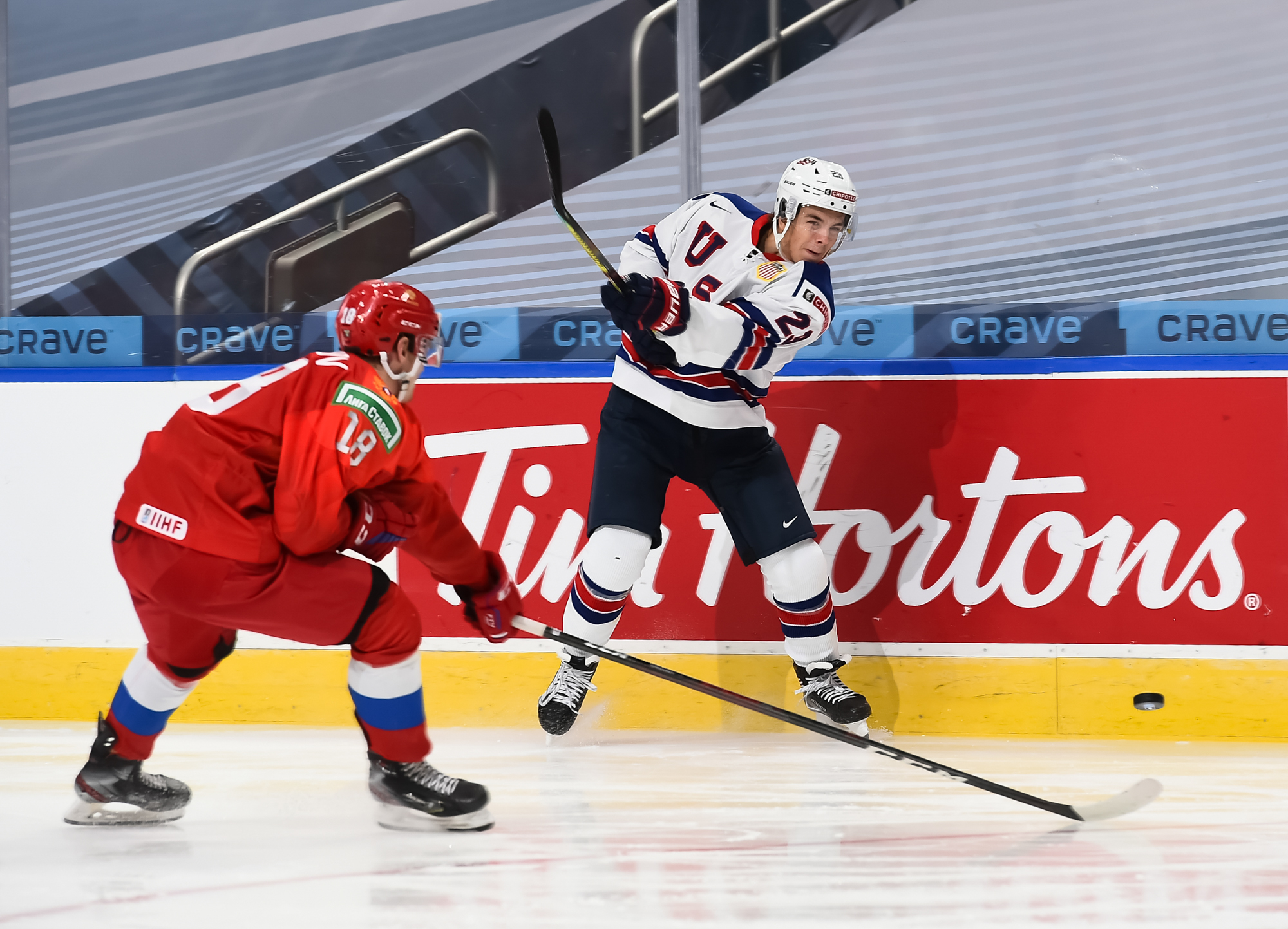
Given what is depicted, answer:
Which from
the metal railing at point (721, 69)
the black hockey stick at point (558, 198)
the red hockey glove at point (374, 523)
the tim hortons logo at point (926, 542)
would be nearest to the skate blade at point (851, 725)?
the tim hortons logo at point (926, 542)

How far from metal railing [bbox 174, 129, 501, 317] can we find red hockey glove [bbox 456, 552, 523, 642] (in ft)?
5.15

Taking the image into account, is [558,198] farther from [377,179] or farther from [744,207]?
[377,179]

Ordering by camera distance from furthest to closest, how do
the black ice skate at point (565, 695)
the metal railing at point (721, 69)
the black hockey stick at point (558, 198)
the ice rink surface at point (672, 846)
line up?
the metal railing at point (721, 69) → the black ice skate at point (565, 695) → the black hockey stick at point (558, 198) → the ice rink surface at point (672, 846)

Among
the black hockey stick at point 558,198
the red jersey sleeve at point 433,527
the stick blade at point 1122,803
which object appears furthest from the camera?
the black hockey stick at point 558,198

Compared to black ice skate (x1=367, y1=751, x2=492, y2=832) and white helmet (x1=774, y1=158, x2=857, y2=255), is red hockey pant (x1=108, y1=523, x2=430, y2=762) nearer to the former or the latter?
black ice skate (x1=367, y1=751, x2=492, y2=832)

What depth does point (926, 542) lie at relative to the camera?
114 inches

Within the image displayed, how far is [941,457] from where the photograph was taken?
114 inches

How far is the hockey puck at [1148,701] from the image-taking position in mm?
2775

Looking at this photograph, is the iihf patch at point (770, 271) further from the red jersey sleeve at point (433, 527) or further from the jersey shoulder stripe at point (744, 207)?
the red jersey sleeve at point (433, 527)

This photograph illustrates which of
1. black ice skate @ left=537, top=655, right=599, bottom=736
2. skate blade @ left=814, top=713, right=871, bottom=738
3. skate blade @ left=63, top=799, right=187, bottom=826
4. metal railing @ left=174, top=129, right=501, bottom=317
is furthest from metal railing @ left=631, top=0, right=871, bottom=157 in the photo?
skate blade @ left=63, top=799, right=187, bottom=826

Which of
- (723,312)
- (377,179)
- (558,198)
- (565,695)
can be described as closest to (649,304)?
(723,312)

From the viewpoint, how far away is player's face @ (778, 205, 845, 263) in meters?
2.52

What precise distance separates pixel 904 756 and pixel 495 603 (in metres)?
0.78

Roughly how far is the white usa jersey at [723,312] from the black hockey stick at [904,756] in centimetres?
72
